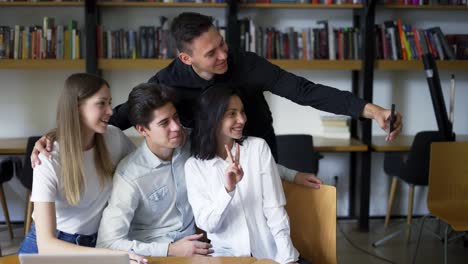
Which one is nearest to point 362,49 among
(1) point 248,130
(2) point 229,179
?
(1) point 248,130

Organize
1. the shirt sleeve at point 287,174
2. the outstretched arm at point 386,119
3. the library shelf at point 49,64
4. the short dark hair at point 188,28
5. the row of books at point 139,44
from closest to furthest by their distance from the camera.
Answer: the outstretched arm at point 386,119 → the short dark hair at point 188,28 → the shirt sleeve at point 287,174 → the library shelf at point 49,64 → the row of books at point 139,44

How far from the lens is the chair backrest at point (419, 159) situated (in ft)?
13.2

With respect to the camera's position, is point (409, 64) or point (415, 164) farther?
point (409, 64)

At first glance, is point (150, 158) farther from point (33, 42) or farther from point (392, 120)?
point (33, 42)

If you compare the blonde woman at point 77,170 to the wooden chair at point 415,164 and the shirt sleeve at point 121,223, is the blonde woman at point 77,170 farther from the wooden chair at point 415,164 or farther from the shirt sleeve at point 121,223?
the wooden chair at point 415,164

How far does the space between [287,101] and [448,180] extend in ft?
5.86

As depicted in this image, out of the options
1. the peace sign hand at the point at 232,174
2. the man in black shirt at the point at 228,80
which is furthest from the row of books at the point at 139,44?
the peace sign hand at the point at 232,174

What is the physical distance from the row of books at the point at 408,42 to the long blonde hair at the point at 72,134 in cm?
307

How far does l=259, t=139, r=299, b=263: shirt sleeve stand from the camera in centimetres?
208

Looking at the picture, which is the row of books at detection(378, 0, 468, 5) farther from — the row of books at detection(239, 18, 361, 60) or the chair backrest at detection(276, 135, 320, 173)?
the chair backrest at detection(276, 135, 320, 173)

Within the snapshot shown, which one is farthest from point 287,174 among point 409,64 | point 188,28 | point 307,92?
point 409,64

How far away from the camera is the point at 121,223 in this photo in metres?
1.96

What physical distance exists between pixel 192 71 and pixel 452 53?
3037mm

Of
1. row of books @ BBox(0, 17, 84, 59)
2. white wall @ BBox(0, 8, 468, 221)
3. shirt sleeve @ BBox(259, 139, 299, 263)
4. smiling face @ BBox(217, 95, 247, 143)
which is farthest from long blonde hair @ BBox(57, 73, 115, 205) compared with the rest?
white wall @ BBox(0, 8, 468, 221)
